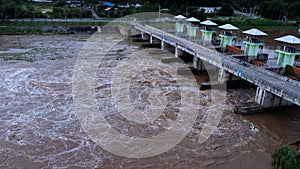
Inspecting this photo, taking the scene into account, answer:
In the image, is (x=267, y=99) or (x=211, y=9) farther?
(x=211, y=9)

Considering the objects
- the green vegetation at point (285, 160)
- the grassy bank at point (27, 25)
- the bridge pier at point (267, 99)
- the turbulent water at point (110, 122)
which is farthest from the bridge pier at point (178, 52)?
the grassy bank at point (27, 25)

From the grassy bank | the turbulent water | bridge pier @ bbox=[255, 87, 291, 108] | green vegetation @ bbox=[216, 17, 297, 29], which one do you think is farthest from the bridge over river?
green vegetation @ bbox=[216, 17, 297, 29]

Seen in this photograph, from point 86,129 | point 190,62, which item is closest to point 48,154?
point 86,129

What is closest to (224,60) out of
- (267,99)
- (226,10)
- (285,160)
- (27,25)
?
(267,99)

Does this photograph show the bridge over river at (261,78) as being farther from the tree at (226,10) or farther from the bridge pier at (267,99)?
the tree at (226,10)

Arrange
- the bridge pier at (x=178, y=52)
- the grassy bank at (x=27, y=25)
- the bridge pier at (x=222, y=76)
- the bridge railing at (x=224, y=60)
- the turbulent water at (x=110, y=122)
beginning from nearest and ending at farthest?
the turbulent water at (x=110, y=122)
the bridge railing at (x=224, y=60)
the bridge pier at (x=222, y=76)
the bridge pier at (x=178, y=52)
the grassy bank at (x=27, y=25)

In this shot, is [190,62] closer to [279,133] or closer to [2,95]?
[279,133]

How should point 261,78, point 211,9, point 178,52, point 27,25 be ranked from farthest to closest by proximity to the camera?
1. point 211,9
2. point 27,25
3. point 178,52
4. point 261,78

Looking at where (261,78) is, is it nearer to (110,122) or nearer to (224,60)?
(224,60)

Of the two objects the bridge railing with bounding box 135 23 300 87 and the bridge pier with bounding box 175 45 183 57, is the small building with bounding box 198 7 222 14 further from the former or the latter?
the bridge railing with bounding box 135 23 300 87
